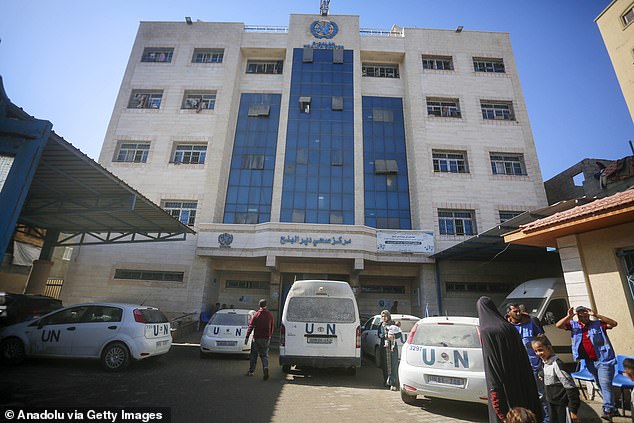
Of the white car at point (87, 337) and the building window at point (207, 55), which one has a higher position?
the building window at point (207, 55)

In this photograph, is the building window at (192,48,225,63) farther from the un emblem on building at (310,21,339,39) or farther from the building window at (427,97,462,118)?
the building window at (427,97,462,118)

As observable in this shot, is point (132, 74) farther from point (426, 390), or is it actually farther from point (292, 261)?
point (426, 390)

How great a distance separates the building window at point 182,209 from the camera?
710 inches

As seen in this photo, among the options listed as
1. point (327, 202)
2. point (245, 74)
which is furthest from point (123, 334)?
point (245, 74)

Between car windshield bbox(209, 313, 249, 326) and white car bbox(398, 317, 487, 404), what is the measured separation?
19.5ft

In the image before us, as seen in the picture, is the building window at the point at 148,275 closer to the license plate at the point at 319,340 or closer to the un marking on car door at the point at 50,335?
the un marking on car door at the point at 50,335

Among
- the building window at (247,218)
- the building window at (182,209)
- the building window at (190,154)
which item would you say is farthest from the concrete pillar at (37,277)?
the building window at (247,218)

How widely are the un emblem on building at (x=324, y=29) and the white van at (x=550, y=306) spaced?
2231 centimetres

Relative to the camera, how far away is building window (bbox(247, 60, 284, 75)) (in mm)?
23531

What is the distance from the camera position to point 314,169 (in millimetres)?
19625

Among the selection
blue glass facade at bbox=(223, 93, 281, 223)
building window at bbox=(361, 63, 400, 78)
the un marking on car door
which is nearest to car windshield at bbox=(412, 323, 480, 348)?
the un marking on car door

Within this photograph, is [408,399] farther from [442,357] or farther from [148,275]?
[148,275]

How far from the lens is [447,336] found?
519 centimetres

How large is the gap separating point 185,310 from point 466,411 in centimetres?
1531
